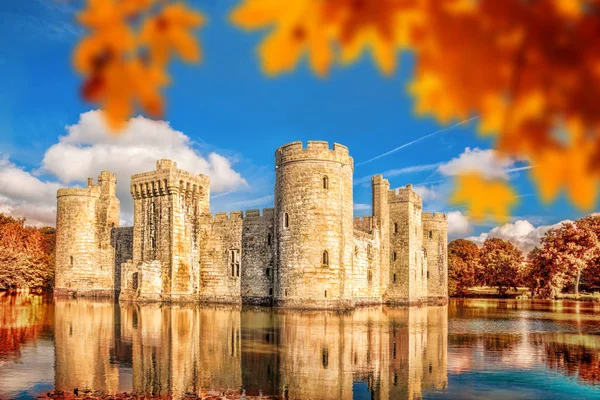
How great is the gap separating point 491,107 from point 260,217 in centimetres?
3660

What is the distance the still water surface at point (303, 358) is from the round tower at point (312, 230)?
5.50 m

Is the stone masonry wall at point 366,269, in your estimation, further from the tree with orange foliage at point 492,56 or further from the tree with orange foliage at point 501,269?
the tree with orange foliage at point 492,56

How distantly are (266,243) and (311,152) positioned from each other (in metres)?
8.18

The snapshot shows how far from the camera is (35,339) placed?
61.4 ft

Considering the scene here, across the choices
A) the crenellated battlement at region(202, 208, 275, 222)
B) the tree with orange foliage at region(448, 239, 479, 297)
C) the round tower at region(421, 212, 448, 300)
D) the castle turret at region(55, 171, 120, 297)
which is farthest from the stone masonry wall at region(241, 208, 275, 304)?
the tree with orange foliage at region(448, 239, 479, 297)

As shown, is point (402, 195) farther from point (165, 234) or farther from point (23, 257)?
point (23, 257)

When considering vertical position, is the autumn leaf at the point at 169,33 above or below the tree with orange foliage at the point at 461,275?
above

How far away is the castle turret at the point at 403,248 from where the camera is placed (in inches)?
1666

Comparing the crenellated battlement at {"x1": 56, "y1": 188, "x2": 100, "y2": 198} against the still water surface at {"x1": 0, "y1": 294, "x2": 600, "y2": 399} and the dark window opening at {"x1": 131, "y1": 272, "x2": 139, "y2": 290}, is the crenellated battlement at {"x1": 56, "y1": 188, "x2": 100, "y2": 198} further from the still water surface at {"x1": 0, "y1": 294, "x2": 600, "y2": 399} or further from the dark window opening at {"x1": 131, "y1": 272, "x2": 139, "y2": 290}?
the still water surface at {"x1": 0, "y1": 294, "x2": 600, "y2": 399}

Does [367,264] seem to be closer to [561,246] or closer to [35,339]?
[561,246]

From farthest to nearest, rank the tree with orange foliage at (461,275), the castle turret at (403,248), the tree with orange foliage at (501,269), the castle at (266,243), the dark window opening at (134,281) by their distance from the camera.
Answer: the tree with orange foliage at (501,269), the tree with orange foliage at (461,275), the castle turret at (403,248), the dark window opening at (134,281), the castle at (266,243)

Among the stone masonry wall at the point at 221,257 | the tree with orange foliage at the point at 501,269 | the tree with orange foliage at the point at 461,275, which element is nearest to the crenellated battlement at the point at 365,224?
the stone masonry wall at the point at 221,257

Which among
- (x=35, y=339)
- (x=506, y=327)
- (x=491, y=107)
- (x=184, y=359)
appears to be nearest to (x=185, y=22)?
(x=491, y=107)

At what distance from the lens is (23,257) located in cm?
5000
